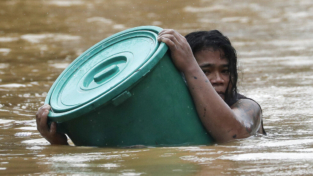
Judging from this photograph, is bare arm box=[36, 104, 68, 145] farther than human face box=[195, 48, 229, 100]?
No

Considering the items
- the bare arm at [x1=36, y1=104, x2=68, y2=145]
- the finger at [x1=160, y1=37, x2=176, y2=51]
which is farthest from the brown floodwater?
the finger at [x1=160, y1=37, x2=176, y2=51]

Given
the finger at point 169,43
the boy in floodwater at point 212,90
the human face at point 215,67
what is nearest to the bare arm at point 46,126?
the boy in floodwater at point 212,90

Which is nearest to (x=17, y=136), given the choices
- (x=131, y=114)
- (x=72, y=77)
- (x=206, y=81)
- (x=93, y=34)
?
(x=72, y=77)

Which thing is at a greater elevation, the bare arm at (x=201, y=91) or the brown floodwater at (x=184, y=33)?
the bare arm at (x=201, y=91)

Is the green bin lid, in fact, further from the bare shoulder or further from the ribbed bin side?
the bare shoulder

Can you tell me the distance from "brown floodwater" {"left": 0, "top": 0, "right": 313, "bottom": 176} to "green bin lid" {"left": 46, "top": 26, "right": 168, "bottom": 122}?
0.86 ft

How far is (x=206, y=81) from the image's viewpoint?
2.99 m

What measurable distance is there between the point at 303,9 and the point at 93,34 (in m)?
5.86

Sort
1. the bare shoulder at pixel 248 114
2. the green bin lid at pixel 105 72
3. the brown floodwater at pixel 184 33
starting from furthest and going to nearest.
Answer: the bare shoulder at pixel 248 114
the green bin lid at pixel 105 72
the brown floodwater at pixel 184 33

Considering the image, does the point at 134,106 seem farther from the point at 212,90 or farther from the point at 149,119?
the point at 212,90

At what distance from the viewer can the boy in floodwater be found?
9.68 feet

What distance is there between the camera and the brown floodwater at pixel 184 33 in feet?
8.07

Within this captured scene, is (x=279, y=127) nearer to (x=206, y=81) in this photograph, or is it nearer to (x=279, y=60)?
(x=206, y=81)

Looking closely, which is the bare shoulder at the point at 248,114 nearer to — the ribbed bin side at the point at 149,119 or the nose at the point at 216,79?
the nose at the point at 216,79
